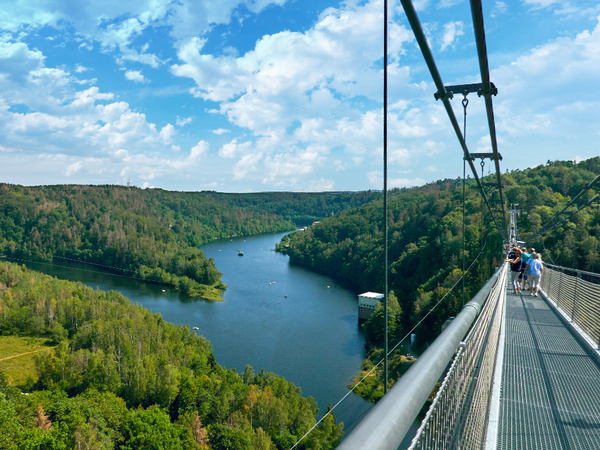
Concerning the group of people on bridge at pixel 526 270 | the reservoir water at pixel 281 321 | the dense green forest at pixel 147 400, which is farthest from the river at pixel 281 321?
the group of people on bridge at pixel 526 270

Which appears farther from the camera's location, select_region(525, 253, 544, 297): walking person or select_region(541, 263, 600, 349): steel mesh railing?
select_region(525, 253, 544, 297): walking person

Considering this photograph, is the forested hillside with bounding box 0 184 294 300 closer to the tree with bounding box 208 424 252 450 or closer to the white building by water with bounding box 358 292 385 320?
the white building by water with bounding box 358 292 385 320

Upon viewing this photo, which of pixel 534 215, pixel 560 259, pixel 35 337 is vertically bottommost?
pixel 35 337

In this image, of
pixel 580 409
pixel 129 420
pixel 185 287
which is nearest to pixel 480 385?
pixel 580 409

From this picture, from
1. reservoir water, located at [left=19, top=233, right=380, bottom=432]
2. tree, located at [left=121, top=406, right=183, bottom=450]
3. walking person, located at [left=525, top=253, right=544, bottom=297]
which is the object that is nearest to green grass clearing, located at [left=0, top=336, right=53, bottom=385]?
reservoir water, located at [left=19, top=233, right=380, bottom=432]

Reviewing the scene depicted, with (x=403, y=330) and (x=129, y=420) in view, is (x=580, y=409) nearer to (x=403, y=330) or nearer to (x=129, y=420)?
(x=129, y=420)
